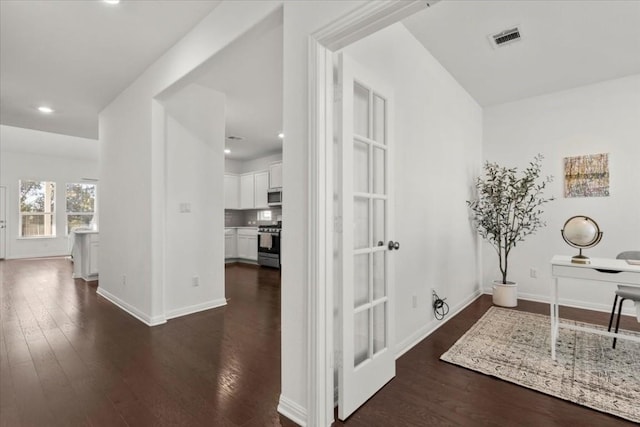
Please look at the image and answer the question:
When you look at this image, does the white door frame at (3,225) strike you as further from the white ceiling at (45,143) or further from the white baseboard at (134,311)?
the white baseboard at (134,311)

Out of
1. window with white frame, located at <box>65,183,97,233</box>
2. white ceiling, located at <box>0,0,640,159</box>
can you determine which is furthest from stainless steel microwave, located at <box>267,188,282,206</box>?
window with white frame, located at <box>65,183,97,233</box>

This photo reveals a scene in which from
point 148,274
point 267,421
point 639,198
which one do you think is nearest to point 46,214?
point 148,274

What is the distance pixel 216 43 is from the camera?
2.46m

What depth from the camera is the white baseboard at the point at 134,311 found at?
3.36m

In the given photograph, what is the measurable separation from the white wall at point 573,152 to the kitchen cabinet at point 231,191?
19.6 feet

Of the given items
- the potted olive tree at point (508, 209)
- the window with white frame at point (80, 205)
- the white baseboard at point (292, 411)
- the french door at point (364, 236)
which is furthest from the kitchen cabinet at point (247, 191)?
the white baseboard at point (292, 411)

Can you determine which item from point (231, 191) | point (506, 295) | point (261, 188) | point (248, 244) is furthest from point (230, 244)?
point (506, 295)

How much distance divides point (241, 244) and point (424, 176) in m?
5.91

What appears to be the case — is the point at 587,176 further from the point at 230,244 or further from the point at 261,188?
the point at 230,244

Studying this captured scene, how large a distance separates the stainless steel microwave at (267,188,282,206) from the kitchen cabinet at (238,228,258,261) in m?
0.83

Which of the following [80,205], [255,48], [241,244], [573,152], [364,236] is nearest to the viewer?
[364,236]

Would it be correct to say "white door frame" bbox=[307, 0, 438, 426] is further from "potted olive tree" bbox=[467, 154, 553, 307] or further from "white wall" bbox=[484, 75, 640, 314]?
"white wall" bbox=[484, 75, 640, 314]

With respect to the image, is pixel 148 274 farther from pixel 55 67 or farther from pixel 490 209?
pixel 490 209

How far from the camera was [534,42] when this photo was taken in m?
3.00
